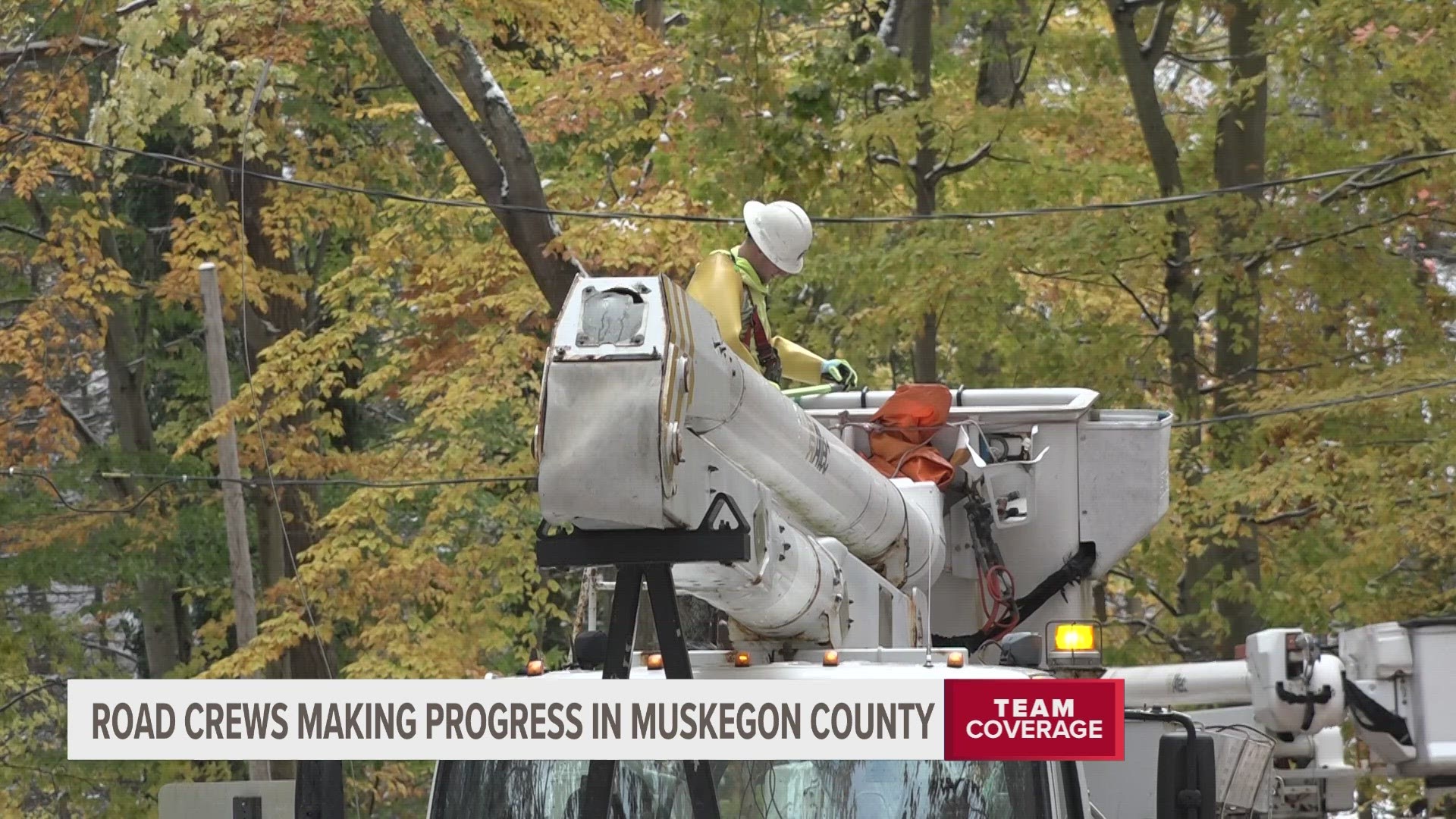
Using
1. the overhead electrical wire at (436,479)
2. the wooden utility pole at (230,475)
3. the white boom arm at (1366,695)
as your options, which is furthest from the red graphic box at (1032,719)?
the wooden utility pole at (230,475)

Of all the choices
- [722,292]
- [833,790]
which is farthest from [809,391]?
[833,790]

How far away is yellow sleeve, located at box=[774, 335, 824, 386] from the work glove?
7cm

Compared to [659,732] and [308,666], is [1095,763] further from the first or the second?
[308,666]

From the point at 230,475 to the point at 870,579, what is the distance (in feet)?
40.2

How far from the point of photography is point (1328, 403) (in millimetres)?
15688

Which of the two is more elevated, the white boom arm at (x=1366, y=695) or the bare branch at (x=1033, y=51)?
the bare branch at (x=1033, y=51)

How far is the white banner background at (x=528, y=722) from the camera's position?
5.49 m

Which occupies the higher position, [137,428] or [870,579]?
[137,428]

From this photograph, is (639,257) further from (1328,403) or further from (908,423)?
(908,423)

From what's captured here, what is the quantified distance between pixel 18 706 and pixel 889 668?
1770 centimetres

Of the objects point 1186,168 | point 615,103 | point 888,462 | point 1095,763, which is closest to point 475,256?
point 615,103

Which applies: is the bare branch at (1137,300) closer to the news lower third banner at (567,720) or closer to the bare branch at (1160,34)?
the bare branch at (1160,34)

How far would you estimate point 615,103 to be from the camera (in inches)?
739

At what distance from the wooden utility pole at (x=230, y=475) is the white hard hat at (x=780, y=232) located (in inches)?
419
